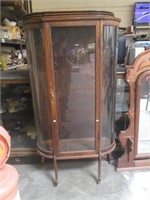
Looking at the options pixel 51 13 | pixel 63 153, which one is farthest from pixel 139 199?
pixel 51 13

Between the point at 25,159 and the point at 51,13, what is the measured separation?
47.5 inches

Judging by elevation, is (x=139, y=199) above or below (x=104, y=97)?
below

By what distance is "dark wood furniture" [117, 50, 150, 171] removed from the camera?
141 cm

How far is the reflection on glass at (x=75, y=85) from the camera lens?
4.11ft

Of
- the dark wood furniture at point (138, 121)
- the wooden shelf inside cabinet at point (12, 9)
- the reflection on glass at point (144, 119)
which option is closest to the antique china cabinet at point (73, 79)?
the dark wood furniture at point (138, 121)

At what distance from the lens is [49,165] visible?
5.63ft

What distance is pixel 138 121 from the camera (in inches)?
60.1

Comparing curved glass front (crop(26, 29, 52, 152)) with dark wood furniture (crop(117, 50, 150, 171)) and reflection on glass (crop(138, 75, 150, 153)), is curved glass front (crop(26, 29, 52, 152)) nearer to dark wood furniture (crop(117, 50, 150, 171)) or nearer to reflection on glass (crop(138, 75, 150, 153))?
dark wood furniture (crop(117, 50, 150, 171))

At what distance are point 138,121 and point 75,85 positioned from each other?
A: 0.55 m

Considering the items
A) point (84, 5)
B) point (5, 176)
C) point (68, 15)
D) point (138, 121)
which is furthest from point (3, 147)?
point (84, 5)

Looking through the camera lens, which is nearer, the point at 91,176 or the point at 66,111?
the point at 66,111

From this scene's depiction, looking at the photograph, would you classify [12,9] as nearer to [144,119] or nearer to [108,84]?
[108,84]

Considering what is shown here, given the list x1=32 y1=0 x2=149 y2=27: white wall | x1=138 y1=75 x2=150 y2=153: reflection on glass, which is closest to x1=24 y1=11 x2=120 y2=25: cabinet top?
x1=138 y1=75 x2=150 y2=153: reflection on glass

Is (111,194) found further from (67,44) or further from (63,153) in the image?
(67,44)
